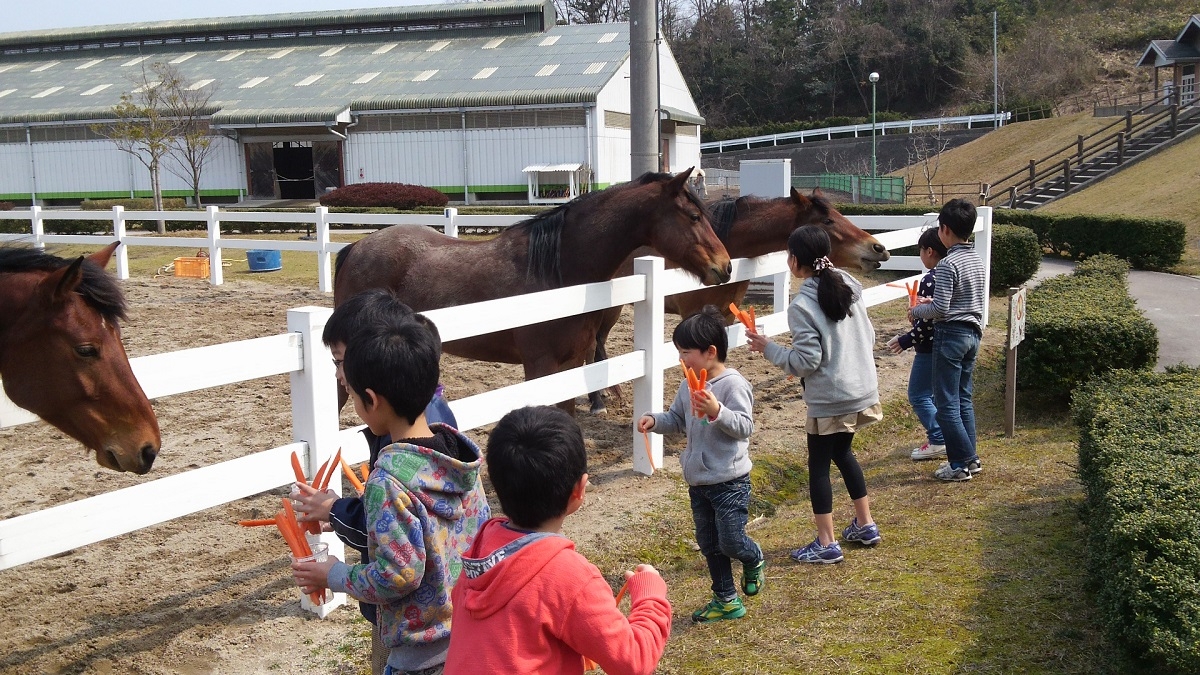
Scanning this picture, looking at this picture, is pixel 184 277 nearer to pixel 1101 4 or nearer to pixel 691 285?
pixel 691 285

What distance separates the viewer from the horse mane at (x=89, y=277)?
3.18 metres

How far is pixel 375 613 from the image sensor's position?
2.41 m

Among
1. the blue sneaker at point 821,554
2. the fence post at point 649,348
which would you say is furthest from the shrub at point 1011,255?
the blue sneaker at point 821,554

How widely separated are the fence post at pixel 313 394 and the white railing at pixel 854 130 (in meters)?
50.1

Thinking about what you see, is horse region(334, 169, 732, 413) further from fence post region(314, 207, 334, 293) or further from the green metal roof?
the green metal roof

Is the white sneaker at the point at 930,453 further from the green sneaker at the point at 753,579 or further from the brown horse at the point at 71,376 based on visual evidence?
the brown horse at the point at 71,376

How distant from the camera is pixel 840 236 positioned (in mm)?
7090

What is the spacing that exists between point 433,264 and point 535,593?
4.94 metres

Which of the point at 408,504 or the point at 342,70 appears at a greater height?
the point at 342,70

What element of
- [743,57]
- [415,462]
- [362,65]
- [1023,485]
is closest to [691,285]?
[1023,485]

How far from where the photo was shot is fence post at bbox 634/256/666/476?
5781mm

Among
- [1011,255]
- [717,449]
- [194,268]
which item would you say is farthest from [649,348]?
[194,268]

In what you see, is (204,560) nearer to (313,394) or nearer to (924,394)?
(313,394)

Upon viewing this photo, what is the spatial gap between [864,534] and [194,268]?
570 inches
